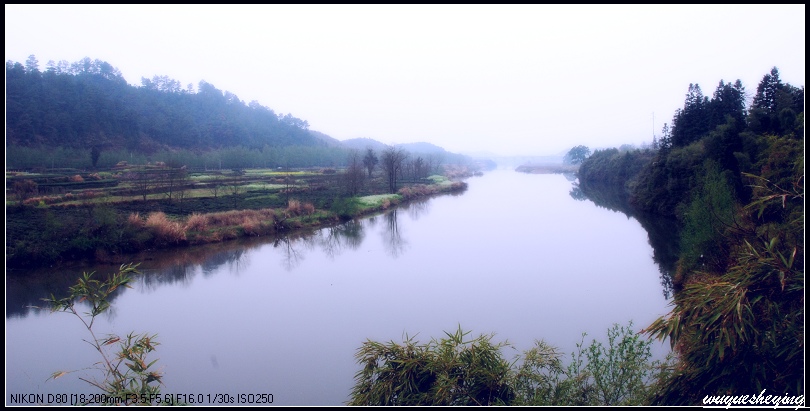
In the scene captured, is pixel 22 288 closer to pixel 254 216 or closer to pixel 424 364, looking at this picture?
pixel 254 216

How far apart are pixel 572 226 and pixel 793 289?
45.0 ft

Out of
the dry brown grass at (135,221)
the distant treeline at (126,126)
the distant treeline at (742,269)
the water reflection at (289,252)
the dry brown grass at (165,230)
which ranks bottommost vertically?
the water reflection at (289,252)

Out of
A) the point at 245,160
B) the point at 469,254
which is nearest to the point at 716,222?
the point at 469,254

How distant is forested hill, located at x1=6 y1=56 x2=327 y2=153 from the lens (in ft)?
51.2

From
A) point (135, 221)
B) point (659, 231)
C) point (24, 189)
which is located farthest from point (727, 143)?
point (24, 189)

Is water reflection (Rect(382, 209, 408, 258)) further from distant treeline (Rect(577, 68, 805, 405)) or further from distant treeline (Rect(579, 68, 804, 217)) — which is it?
distant treeline (Rect(579, 68, 804, 217))

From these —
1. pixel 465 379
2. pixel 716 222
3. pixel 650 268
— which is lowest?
pixel 650 268

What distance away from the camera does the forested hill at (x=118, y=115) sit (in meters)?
15.6

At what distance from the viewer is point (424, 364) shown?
3.32 m

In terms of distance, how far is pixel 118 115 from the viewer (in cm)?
2341

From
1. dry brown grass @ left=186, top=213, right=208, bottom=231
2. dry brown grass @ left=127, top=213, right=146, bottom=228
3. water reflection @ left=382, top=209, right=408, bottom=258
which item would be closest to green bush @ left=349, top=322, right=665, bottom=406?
water reflection @ left=382, top=209, right=408, bottom=258

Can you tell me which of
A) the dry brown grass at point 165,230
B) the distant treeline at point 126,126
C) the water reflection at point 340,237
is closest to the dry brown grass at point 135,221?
the dry brown grass at point 165,230

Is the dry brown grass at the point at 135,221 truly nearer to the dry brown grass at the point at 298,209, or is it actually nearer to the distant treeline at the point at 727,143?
the dry brown grass at the point at 298,209

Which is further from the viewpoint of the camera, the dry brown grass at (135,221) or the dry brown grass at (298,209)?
the dry brown grass at (298,209)
